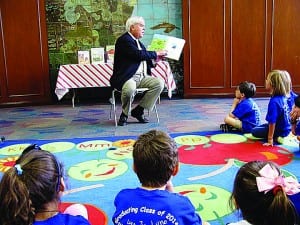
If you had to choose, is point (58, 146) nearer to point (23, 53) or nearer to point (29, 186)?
point (29, 186)

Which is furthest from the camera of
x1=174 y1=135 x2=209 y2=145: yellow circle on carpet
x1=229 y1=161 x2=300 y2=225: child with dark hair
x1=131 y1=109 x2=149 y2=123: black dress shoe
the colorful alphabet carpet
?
x1=131 y1=109 x2=149 y2=123: black dress shoe

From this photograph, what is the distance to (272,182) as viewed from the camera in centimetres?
124

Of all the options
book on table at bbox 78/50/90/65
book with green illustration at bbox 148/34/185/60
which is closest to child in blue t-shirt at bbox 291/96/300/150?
book with green illustration at bbox 148/34/185/60

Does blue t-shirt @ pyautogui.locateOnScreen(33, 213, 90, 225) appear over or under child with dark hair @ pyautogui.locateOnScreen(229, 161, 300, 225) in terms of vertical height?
under

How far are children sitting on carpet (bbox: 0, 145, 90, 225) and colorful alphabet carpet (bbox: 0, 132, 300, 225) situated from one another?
2.86ft

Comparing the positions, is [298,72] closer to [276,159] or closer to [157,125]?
[157,125]

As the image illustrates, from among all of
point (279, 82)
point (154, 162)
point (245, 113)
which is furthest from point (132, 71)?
point (154, 162)

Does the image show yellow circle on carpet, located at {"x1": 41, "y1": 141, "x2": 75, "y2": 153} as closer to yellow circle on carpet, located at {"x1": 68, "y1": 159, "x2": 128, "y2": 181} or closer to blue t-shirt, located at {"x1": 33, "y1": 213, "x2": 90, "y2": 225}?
yellow circle on carpet, located at {"x1": 68, "y1": 159, "x2": 128, "y2": 181}

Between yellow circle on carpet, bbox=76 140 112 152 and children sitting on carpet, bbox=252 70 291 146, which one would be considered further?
yellow circle on carpet, bbox=76 140 112 152

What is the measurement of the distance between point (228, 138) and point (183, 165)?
918 mm

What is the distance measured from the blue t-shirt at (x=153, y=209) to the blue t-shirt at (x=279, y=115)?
2.20 meters

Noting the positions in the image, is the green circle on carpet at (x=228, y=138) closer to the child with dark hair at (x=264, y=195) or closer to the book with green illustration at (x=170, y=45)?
the book with green illustration at (x=170, y=45)

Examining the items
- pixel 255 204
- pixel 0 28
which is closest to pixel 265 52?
pixel 0 28

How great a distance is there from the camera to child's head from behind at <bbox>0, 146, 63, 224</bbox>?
122cm
